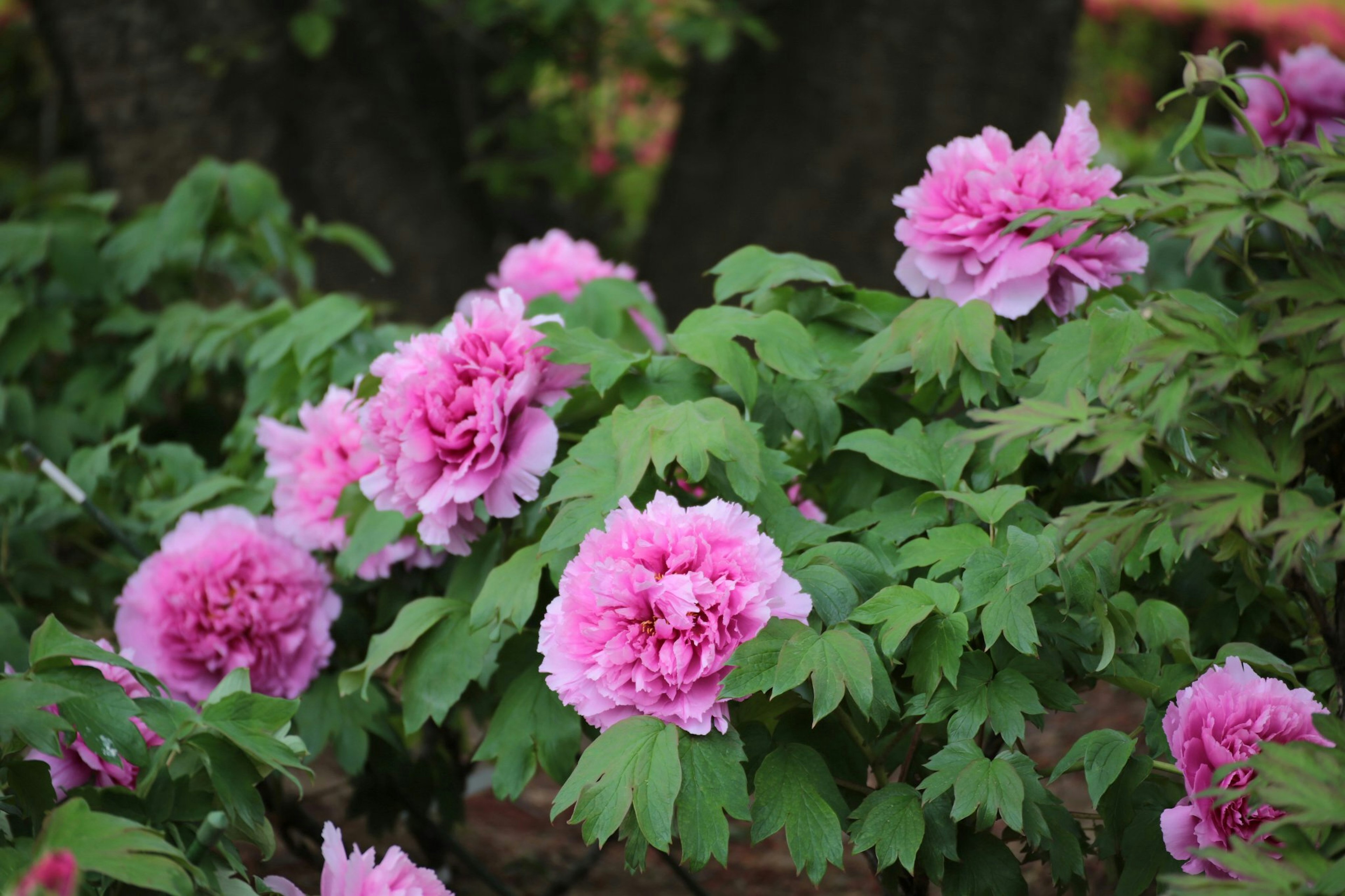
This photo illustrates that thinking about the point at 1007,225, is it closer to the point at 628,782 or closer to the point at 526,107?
the point at 628,782

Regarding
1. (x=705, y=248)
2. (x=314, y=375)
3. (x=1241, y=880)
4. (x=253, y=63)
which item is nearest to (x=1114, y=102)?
(x=705, y=248)

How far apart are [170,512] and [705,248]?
76.5 inches

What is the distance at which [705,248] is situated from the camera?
3309 mm

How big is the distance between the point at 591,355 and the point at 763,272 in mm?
292

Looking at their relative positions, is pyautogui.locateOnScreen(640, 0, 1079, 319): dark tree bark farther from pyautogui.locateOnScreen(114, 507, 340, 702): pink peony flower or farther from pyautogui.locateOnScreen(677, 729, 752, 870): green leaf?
pyautogui.locateOnScreen(677, 729, 752, 870): green leaf

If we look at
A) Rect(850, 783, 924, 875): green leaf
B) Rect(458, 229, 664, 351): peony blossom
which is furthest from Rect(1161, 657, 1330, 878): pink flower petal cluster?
Rect(458, 229, 664, 351): peony blossom

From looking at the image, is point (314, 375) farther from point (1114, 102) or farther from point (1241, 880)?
point (1114, 102)

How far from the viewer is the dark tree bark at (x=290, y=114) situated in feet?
9.23

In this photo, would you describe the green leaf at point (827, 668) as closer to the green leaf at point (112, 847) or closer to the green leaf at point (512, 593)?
the green leaf at point (512, 593)

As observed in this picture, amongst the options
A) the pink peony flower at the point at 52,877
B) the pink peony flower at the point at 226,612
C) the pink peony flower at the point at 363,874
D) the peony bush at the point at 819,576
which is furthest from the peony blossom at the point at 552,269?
the pink peony flower at the point at 52,877

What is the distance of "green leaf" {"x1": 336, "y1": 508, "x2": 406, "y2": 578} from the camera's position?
144 centimetres

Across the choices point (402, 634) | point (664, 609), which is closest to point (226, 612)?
point (402, 634)

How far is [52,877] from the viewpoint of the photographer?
1.90 ft

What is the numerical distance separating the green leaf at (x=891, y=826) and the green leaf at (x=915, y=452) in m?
0.33
